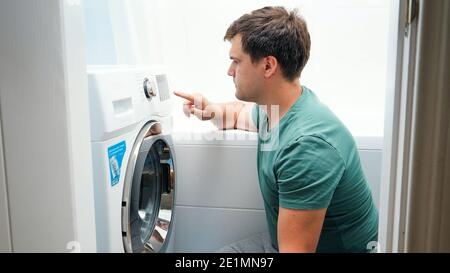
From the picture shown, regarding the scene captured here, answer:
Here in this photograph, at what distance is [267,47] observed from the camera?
1.39 m

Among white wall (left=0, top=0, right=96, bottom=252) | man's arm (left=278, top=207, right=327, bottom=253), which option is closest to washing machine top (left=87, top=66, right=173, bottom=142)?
white wall (left=0, top=0, right=96, bottom=252)

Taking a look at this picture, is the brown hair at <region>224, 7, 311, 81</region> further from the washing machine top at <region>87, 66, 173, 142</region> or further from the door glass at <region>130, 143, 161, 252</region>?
the door glass at <region>130, 143, 161, 252</region>

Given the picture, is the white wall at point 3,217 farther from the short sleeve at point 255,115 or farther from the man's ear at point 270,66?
the short sleeve at point 255,115

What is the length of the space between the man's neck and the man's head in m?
0.03

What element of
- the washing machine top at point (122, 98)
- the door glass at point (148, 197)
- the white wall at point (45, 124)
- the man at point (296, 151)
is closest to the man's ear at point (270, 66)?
the man at point (296, 151)

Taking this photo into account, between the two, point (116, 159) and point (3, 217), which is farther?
point (116, 159)

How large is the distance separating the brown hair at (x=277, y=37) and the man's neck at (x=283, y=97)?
33 millimetres

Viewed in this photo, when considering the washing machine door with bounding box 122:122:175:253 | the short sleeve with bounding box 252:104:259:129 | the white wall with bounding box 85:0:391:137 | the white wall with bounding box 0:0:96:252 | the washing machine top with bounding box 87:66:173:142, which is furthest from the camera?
the white wall with bounding box 85:0:391:137

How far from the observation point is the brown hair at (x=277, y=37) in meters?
1.39

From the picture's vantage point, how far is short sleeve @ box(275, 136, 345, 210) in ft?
3.76

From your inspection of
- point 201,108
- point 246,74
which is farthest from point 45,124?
Result: point 201,108

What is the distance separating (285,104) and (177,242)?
33.1 inches

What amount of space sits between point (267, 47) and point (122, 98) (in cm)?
52

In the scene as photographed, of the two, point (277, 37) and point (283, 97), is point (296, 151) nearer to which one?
point (283, 97)
